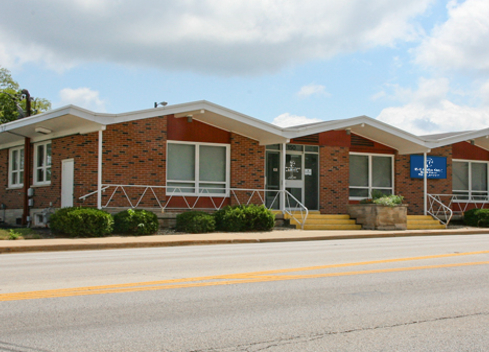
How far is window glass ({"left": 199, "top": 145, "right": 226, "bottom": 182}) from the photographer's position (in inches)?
843

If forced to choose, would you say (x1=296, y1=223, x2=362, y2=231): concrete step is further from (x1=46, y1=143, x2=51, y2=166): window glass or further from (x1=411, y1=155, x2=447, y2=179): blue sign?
(x1=46, y1=143, x2=51, y2=166): window glass

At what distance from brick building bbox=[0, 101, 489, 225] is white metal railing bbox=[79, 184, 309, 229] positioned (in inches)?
1.6

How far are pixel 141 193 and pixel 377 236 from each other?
840 centimetres

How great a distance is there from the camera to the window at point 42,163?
21.2 metres

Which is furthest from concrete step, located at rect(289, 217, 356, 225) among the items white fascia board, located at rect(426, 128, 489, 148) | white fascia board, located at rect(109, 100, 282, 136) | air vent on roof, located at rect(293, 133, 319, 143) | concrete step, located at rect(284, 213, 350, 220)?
white fascia board, located at rect(426, 128, 489, 148)

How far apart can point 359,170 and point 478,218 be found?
5.58 meters

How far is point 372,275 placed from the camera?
9000 mm

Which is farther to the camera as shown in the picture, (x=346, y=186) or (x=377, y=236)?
(x=346, y=186)

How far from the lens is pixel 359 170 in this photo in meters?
25.0

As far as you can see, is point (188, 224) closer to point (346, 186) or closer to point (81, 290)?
point (346, 186)

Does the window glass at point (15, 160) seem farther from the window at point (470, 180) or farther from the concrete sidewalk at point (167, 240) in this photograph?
the window at point (470, 180)

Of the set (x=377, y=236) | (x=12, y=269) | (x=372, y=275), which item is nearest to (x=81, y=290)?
(x=12, y=269)

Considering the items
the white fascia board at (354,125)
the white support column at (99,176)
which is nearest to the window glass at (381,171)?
the white fascia board at (354,125)

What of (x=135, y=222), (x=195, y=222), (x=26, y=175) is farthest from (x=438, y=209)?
(x=26, y=175)
